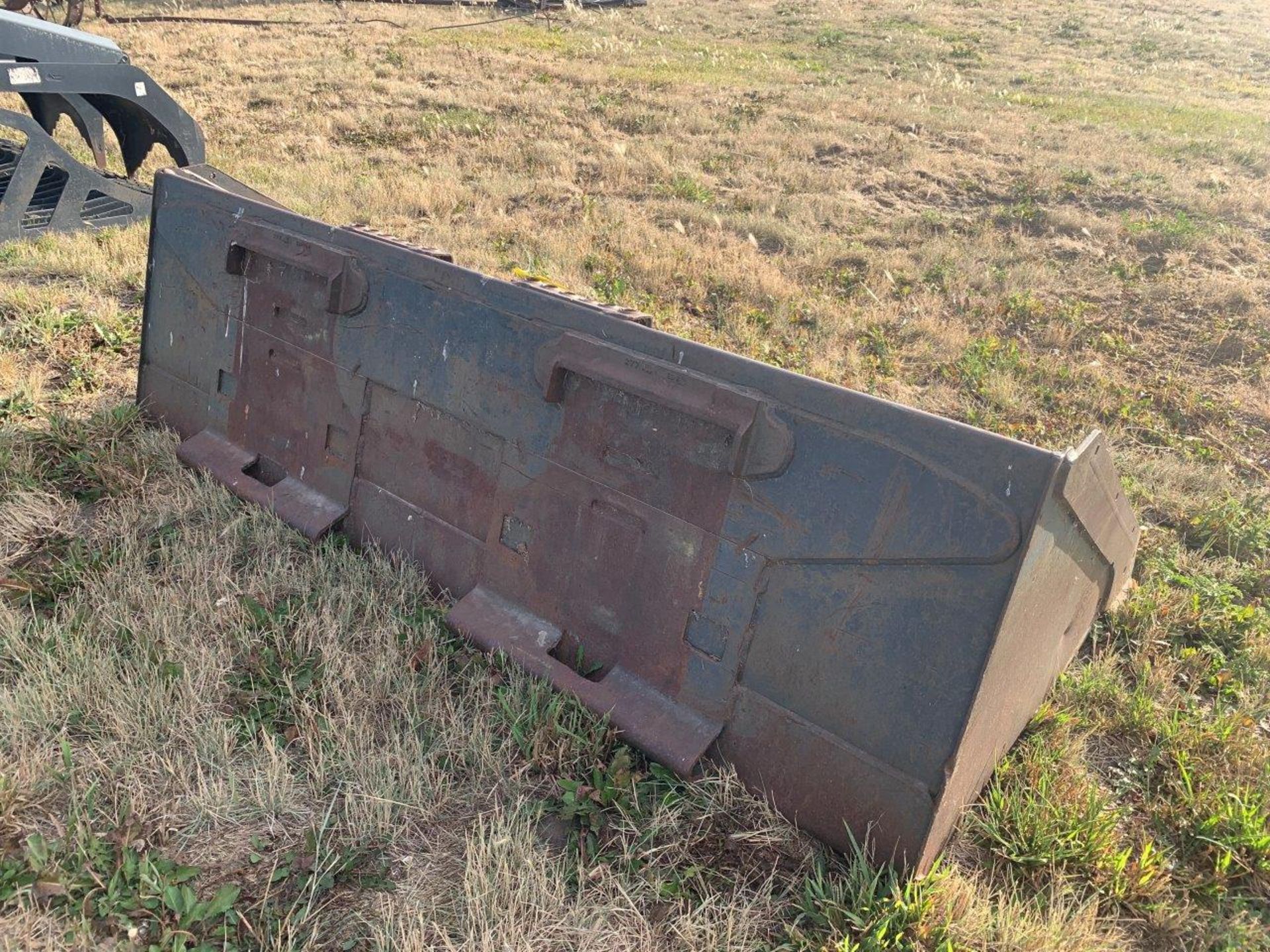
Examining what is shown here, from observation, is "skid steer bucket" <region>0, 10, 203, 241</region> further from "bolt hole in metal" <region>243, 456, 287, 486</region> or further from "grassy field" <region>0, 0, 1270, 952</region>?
"bolt hole in metal" <region>243, 456, 287, 486</region>

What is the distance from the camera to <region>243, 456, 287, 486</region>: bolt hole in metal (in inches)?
144

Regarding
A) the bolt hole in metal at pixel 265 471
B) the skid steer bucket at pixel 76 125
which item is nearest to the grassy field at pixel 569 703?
the bolt hole in metal at pixel 265 471

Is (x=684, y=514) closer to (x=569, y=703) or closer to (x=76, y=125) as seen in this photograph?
(x=569, y=703)

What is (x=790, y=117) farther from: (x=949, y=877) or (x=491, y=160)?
(x=949, y=877)

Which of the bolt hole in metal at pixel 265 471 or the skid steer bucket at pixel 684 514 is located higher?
the skid steer bucket at pixel 684 514

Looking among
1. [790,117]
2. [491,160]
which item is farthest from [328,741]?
[790,117]

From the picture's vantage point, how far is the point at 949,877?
2.33 m

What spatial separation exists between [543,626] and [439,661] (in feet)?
1.23

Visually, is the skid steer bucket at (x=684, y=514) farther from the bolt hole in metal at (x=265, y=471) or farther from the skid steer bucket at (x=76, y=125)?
the skid steer bucket at (x=76, y=125)

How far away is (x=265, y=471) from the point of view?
3.70 m

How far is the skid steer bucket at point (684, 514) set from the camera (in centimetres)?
222

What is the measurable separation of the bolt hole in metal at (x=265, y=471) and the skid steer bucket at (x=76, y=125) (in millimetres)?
3906

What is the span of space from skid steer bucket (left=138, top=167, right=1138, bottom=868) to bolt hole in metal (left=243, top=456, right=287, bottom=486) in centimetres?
1

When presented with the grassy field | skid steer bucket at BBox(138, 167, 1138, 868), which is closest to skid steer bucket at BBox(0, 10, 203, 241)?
the grassy field
